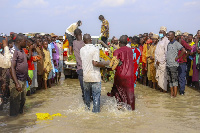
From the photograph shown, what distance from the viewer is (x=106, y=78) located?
1333 centimetres

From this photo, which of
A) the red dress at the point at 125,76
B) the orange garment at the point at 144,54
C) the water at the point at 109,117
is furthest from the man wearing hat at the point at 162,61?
the red dress at the point at 125,76

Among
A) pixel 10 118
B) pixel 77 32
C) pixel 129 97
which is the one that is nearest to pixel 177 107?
pixel 129 97

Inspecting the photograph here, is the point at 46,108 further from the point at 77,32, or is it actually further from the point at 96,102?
the point at 77,32

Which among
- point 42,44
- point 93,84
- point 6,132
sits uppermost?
point 42,44

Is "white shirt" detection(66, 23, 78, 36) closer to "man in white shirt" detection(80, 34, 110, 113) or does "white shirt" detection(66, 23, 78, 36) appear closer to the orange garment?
the orange garment

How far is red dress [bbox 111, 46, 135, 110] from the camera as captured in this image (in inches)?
279

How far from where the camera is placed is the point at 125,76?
7.12 metres

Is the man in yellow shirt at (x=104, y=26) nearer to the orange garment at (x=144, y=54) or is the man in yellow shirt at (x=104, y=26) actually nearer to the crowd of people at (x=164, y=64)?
the crowd of people at (x=164, y=64)

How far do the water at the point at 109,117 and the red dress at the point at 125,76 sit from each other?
298 millimetres

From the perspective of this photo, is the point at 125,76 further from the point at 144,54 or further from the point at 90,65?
the point at 144,54

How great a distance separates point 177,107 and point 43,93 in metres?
4.71

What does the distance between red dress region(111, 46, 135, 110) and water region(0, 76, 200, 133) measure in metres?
0.30

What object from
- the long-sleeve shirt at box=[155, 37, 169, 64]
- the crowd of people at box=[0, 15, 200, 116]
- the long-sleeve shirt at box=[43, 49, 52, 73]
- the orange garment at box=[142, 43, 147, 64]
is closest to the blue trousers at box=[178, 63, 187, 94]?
the crowd of people at box=[0, 15, 200, 116]

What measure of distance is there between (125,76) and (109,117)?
108 centimetres
